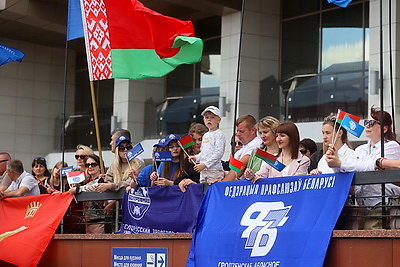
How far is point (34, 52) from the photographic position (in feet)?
107

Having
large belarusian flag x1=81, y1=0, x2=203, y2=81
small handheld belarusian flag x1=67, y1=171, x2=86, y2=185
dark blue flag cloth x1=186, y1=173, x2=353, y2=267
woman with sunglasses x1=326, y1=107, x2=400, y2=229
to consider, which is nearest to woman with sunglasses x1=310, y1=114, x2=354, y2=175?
woman with sunglasses x1=326, y1=107, x2=400, y2=229

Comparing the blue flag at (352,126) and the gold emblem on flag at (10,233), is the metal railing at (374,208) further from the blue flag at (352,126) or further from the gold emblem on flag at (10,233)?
the gold emblem on flag at (10,233)

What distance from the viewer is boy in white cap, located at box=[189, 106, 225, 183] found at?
11.9 metres

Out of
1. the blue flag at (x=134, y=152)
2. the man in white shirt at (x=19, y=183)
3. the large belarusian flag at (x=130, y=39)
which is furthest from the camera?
the man in white shirt at (x=19, y=183)

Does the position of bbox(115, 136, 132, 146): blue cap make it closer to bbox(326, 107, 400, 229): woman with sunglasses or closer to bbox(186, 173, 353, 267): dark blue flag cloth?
bbox(186, 173, 353, 267): dark blue flag cloth

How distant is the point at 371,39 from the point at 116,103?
9.98 metres

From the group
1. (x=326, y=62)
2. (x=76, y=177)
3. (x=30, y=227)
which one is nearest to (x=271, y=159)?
(x=76, y=177)

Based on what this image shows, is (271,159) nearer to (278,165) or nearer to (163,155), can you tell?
(278,165)

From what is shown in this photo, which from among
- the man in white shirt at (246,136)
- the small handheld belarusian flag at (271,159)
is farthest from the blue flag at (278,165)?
the man in white shirt at (246,136)

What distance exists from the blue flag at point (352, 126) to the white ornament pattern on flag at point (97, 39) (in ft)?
18.0

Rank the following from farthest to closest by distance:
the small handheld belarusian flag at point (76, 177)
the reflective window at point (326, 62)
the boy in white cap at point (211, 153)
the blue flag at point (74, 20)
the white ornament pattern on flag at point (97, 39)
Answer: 1. the reflective window at point (326, 62)
2. the blue flag at point (74, 20)
3. the white ornament pattern on flag at point (97, 39)
4. the small handheld belarusian flag at point (76, 177)
5. the boy in white cap at point (211, 153)

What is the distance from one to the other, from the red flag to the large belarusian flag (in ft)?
6.98

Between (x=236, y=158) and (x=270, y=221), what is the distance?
190cm

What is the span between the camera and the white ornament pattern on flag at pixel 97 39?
1447 cm
